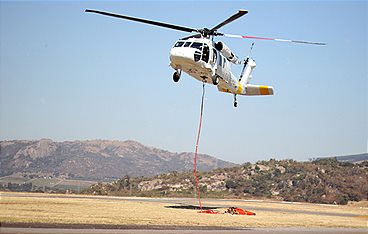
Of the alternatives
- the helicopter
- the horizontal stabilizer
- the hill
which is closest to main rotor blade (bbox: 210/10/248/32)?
the helicopter

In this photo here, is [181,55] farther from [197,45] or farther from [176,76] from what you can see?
[176,76]

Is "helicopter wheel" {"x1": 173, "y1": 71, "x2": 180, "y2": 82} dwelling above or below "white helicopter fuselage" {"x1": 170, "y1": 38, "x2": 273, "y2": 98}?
below

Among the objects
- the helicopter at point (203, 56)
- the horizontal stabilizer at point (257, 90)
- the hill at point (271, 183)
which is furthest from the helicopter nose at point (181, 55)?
the hill at point (271, 183)

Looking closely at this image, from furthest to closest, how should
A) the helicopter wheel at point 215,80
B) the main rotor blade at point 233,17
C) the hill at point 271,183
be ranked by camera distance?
the hill at point 271,183
the helicopter wheel at point 215,80
the main rotor blade at point 233,17

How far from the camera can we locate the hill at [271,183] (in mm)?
76900

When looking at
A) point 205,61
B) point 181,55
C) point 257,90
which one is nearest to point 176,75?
point 181,55

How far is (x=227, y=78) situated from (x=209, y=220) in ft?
32.1

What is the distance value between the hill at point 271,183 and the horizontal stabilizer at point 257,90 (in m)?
38.0

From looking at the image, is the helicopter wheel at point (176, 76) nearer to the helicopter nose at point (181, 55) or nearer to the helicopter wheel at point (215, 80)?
the helicopter nose at point (181, 55)

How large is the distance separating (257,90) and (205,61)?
31.2ft

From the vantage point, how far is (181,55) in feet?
91.7

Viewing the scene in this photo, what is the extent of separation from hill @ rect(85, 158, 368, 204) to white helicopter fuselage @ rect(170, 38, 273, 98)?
42.5m

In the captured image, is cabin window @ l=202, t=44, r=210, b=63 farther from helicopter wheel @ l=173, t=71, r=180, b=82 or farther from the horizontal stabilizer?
the horizontal stabilizer

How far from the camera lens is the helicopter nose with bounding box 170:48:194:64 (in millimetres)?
27969
